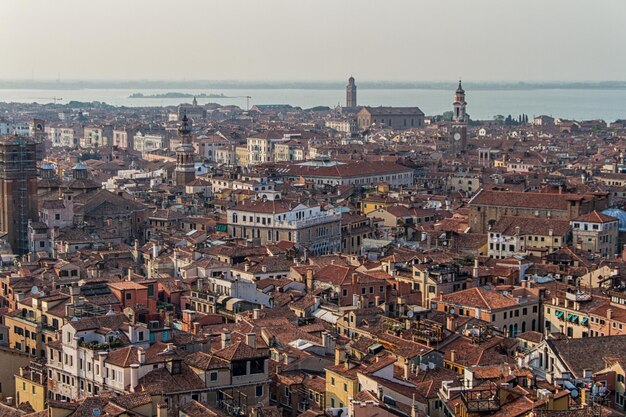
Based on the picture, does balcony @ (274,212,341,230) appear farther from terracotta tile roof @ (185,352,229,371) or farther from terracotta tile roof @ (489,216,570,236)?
terracotta tile roof @ (185,352,229,371)

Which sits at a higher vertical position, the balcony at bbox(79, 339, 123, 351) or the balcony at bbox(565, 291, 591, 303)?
the balcony at bbox(79, 339, 123, 351)

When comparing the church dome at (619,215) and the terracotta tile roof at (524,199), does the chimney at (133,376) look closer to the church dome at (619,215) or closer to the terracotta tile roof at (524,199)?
the church dome at (619,215)

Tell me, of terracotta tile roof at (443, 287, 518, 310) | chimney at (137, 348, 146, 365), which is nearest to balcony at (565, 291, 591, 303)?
terracotta tile roof at (443, 287, 518, 310)

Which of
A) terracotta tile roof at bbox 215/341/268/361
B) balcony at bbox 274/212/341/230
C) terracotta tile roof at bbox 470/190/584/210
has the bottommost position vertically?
balcony at bbox 274/212/341/230

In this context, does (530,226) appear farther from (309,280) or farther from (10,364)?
(10,364)

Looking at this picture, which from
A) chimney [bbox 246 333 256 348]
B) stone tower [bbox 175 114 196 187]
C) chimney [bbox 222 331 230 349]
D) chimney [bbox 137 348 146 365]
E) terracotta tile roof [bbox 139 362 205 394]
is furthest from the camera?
stone tower [bbox 175 114 196 187]

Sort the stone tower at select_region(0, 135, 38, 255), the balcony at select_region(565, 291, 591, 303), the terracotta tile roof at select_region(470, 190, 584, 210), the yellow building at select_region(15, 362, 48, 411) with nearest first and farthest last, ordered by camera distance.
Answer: the yellow building at select_region(15, 362, 48, 411)
the balcony at select_region(565, 291, 591, 303)
the stone tower at select_region(0, 135, 38, 255)
the terracotta tile roof at select_region(470, 190, 584, 210)
